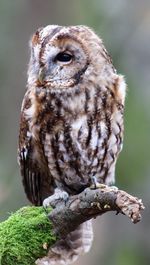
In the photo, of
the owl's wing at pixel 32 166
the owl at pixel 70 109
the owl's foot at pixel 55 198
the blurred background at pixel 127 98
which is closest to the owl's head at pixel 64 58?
the owl at pixel 70 109

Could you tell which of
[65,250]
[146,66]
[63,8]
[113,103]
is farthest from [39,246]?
[63,8]

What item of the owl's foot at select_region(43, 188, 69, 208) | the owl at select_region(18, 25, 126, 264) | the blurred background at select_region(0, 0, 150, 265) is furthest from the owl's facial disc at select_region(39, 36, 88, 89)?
the blurred background at select_region(0, 0, 150, 265)

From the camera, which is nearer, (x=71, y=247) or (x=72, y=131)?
(x=72, y=131)

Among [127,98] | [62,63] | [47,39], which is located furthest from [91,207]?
[127,98]

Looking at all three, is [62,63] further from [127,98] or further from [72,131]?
[127,98]

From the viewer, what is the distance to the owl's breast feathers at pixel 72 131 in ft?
22.7

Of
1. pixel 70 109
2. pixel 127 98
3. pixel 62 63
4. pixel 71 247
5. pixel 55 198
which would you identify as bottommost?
pixel 71 247

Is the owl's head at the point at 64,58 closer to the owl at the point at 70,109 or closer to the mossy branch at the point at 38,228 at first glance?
the owl at the point at 70,109

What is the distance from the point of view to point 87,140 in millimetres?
6926

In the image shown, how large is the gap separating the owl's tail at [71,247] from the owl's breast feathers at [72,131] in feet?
1.25

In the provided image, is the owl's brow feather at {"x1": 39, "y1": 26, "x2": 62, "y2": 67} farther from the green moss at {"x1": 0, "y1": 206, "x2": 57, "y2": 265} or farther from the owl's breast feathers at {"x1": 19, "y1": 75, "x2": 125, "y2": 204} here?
the green moss at {"x1": 0, "y1": 206, "x2": 57, "y2": 265}

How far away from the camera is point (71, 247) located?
23.4ft

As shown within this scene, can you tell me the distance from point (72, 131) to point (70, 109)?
169 millimetres

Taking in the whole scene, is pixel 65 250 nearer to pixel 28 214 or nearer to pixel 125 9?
pixel 28 214
